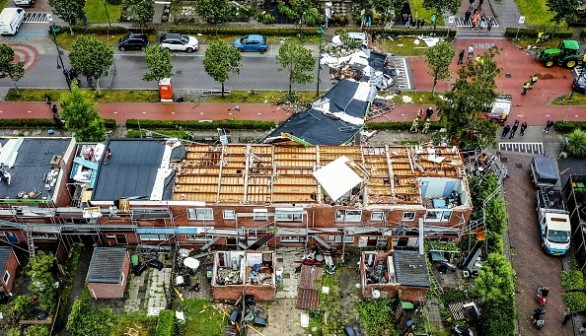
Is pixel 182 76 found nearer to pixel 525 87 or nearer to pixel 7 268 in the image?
pixel 7 268

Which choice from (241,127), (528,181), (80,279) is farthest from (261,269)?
(528,181)

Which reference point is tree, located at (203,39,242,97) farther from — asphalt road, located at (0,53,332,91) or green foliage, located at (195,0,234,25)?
green foliage, located at (195,0,234,25)

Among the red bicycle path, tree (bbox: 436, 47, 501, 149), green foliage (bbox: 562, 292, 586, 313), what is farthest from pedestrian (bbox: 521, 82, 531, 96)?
green foliage (bbox: 562, 292, 586, 313)

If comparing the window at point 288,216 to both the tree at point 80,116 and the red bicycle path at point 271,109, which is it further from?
the tree at point 80,116

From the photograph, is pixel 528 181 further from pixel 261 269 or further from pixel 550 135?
pixel 261 269

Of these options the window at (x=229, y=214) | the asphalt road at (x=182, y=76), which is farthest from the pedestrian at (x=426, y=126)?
the window at (x=229, y=214)

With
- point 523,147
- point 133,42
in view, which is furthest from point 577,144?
point 133,42
